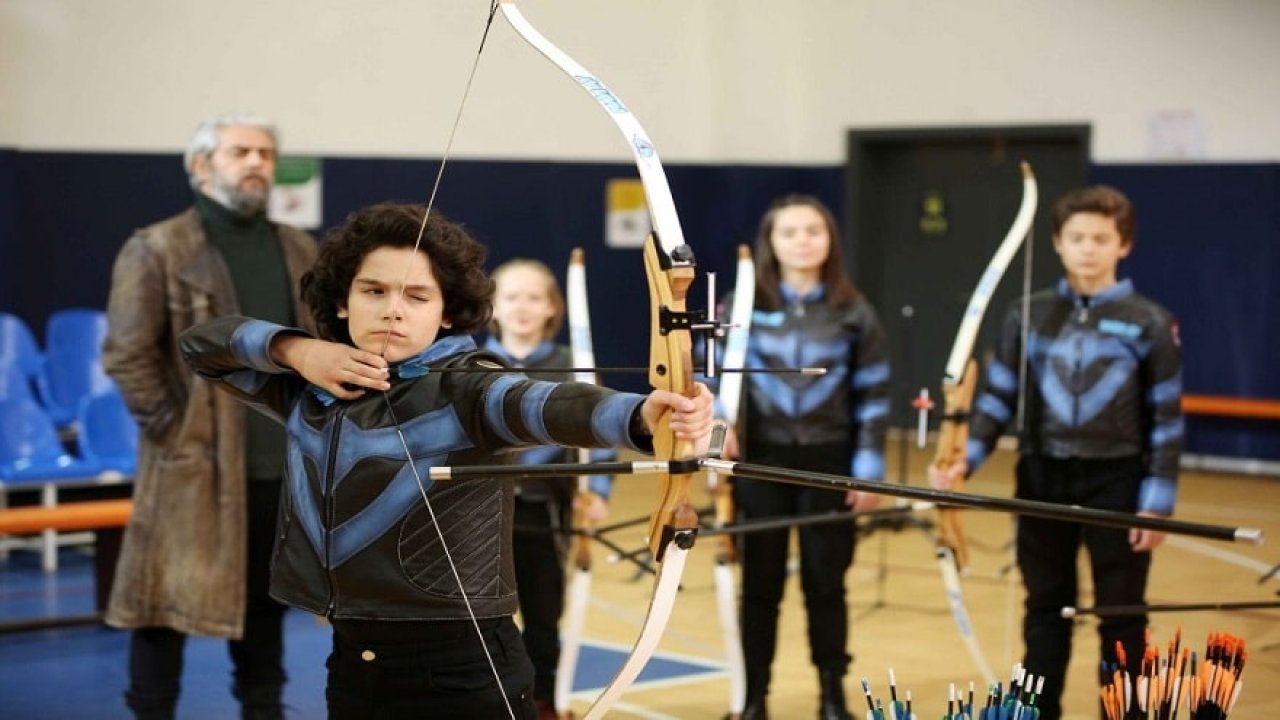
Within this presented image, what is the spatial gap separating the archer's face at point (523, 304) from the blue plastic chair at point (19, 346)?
254cm

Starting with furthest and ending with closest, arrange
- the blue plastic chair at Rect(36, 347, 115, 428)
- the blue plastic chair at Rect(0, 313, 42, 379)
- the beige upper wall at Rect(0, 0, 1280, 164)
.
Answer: the blue plastic chair at Rect(36, 347, 115, 428)
the blue plastic chair at Rect(0, 313, 42, 379)
the beige upper wall at Rect(0, 0, 1280, 164)

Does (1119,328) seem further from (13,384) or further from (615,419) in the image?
(13,384)

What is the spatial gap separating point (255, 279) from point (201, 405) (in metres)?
0.26

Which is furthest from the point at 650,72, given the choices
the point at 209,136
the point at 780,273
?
the point at 209,136

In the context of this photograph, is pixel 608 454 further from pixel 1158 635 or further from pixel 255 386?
pixel 255 386

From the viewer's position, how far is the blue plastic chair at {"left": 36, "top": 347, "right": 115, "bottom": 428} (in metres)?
5.98

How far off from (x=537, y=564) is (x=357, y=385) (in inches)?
74.0

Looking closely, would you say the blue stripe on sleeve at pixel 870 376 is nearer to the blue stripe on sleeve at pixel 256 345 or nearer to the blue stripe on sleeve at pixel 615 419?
the blue stripe on sleeve at pixel 256 345

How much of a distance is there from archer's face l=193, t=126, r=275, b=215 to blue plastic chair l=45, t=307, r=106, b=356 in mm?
2818

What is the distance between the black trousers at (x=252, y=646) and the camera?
3.44 m

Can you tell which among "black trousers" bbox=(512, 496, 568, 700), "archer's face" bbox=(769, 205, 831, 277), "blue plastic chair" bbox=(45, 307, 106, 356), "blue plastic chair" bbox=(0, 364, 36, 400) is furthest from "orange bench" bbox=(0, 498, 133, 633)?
"archer's face" bbox=(769, 205, 831, 277)

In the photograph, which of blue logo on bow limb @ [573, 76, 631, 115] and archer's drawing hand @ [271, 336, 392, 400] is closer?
archer's drawing hand @ [271, 336, 392, 400]

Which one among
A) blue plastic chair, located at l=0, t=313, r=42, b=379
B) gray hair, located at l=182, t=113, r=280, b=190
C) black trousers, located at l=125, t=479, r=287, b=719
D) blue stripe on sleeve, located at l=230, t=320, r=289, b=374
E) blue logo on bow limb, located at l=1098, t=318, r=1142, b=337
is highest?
gray hair, located at l=182, t=113, r=280, b=190

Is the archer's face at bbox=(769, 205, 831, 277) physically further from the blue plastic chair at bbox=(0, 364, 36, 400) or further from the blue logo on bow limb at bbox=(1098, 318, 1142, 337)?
the blue plastic chair at bbox=(0, 364, 36, 400)
